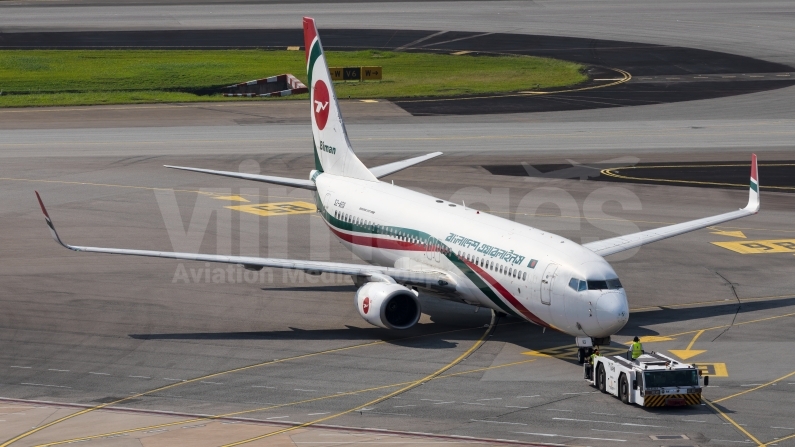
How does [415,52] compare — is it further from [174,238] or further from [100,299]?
[100,299]

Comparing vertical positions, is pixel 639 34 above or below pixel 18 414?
above

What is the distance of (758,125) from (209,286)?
62.9 metres

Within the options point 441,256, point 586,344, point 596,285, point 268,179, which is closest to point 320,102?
point 268,179

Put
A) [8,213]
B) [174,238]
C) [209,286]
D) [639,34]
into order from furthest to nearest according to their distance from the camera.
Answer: [639,34] < [8,213] < [174,238] < [209,286]

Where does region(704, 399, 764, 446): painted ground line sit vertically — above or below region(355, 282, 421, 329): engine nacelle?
below

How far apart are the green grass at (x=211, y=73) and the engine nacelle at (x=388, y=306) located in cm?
7161

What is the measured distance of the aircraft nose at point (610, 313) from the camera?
41.9m

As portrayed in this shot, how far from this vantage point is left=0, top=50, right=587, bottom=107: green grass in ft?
391

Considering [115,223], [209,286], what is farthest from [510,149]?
[209,286]

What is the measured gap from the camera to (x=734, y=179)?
83188mm

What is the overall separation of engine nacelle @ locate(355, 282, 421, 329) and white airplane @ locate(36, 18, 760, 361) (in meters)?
0.04

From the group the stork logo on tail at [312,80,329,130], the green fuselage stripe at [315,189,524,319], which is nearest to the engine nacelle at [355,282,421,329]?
the green fuselage stripe at [315,189,524,319]

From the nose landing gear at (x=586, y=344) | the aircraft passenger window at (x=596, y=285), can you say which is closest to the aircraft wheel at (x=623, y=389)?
the nose landing gear at (x=586, y=344)

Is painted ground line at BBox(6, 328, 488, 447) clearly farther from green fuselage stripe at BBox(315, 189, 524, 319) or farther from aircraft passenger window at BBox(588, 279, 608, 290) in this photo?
aircraft passenger window at BBox(588, 279, 608, 290)
